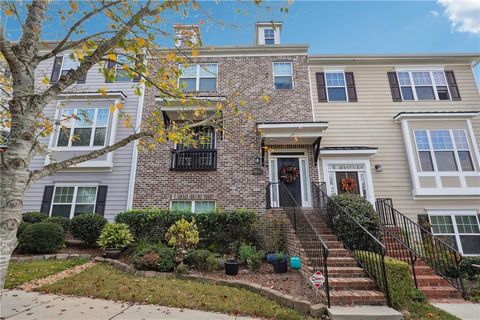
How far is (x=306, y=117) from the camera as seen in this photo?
11.2m

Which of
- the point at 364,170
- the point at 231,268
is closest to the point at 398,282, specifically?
the point at 231,268

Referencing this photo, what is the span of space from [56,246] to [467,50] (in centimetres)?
1890

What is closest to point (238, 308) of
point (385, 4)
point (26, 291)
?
point (26, 291)

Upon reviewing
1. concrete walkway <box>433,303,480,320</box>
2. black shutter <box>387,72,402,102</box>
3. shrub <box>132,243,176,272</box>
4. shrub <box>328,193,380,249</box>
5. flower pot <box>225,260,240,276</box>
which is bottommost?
concrete walkway <box>433,303,480,320</box>

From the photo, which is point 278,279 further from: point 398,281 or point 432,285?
point 432,285

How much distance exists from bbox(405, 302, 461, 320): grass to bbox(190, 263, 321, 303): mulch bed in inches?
69.7

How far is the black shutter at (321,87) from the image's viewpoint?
37.9ft

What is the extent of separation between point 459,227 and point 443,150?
3200 mm

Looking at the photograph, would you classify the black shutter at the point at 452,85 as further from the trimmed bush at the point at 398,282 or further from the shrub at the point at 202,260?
the shrub at the point at 202,260

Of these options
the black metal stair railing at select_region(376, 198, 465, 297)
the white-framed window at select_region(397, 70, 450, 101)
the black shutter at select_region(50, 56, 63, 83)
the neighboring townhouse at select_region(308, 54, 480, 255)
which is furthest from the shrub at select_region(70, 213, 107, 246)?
the white-framed window at select_region(397, 70, 450, 101)

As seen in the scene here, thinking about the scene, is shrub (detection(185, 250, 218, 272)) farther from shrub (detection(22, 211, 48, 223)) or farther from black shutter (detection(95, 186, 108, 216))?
shrub (detection(22, 211, 48, 223))

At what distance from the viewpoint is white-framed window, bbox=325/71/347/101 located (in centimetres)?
1163

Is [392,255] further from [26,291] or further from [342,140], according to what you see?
[26,291]

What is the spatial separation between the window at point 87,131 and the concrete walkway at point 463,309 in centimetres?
1240
